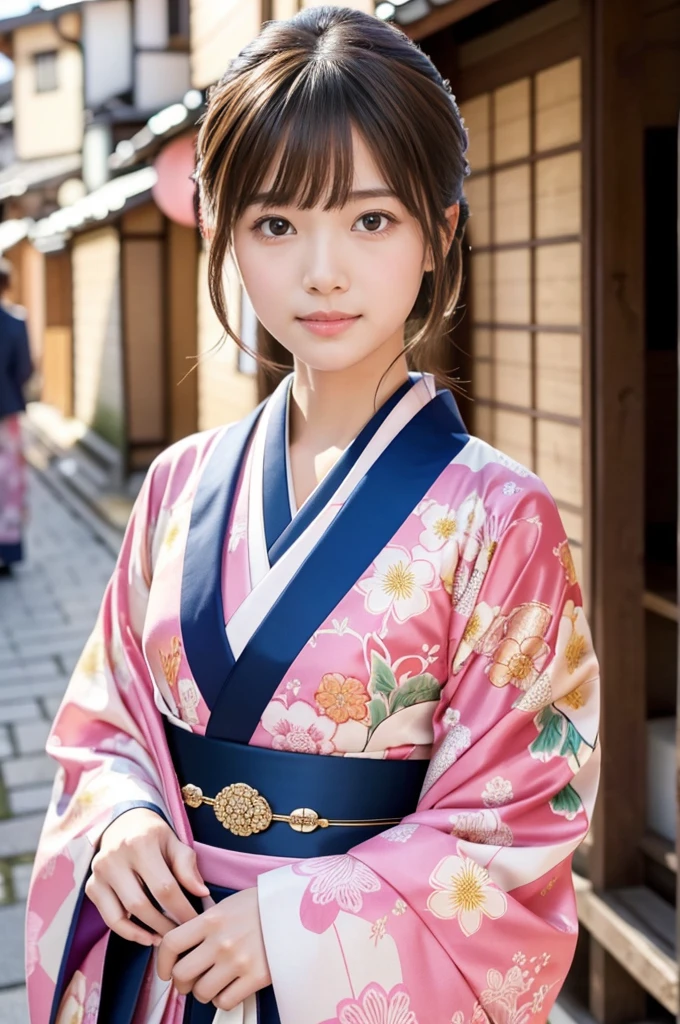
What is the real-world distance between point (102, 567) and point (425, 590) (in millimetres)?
8400

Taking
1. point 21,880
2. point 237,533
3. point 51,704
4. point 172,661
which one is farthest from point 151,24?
point 172,661

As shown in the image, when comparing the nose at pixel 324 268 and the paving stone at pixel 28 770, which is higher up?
the nose at pixel 324 268

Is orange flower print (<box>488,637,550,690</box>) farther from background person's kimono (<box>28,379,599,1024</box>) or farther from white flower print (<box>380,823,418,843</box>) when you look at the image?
white flower print (<box>380,823,418,843</box>)

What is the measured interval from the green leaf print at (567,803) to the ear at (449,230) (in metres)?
0.88

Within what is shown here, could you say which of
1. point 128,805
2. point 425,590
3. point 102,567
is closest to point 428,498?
point 425,590

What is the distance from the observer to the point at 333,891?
1.74 m

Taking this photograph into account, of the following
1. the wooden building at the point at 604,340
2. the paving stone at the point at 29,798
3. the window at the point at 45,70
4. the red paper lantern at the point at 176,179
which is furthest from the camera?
the window at the point at 45,70

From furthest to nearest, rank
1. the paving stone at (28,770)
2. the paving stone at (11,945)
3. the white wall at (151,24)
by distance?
the white wall at (151,24)
the paving stone at (28,770)
the paving stone at (11,945)

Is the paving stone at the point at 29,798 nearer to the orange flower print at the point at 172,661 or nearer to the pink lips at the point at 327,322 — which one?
the orange flower print at the point at 172,661

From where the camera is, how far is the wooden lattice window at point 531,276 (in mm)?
4109

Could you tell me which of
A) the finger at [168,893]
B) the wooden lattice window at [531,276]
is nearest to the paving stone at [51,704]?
the wooden lattice window at [531,276]

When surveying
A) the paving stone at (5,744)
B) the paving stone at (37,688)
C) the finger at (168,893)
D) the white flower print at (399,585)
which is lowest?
the paving stone at (5,744)

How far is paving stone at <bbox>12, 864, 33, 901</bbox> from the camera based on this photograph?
4457 mm

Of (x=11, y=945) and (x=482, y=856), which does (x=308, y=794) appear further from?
(x=11, y=945)
